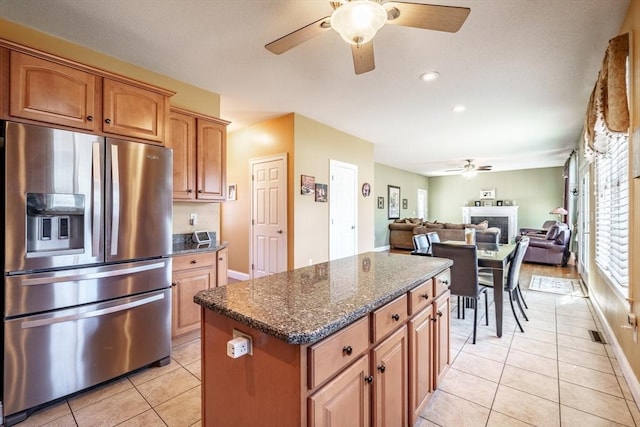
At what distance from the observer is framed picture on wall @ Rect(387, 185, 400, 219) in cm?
930

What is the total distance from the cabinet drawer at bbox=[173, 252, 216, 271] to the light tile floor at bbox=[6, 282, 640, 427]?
72cm

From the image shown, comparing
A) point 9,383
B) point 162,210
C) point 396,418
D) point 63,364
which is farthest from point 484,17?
point 9,383

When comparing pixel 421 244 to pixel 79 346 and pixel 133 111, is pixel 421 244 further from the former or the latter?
pixel 79 346

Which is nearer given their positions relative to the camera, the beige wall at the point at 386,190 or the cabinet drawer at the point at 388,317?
the cabinet drawer at the point at 388,317

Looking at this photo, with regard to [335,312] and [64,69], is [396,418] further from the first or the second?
[64,69]

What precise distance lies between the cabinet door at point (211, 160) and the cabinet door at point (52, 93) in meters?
1.06

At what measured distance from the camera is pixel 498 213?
32.9ft

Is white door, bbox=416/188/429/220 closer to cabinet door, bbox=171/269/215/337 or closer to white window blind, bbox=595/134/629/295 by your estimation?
white window blind, bbox=595/134/629/295

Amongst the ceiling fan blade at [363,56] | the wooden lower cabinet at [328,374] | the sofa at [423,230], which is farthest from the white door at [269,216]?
the sofa at [423,230]

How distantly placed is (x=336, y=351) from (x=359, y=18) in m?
1.55

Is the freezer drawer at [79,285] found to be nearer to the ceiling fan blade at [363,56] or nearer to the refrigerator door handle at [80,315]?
the refrigerator door handle at [80,315]

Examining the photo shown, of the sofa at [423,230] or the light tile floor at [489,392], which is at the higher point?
the sofa at [423,230]

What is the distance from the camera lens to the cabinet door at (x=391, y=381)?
1229 millimetres

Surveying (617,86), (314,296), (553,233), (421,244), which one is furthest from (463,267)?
(553,233)
